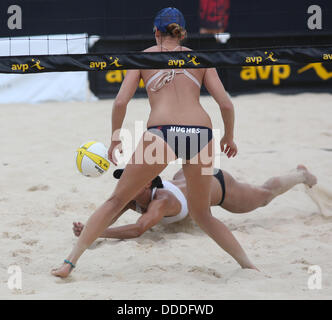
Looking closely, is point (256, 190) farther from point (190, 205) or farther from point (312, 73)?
point (312, 73)

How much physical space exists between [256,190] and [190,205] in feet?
4.63

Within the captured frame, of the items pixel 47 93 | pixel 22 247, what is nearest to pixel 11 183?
pixel 22 247

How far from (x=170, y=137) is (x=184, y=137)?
0.08m

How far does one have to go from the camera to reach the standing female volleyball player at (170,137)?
133 inches

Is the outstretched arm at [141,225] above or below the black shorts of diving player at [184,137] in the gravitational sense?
below

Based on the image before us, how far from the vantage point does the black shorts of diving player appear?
3.38 meters

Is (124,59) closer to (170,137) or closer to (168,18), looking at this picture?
(168,18)

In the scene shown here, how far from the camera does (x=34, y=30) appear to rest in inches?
345
